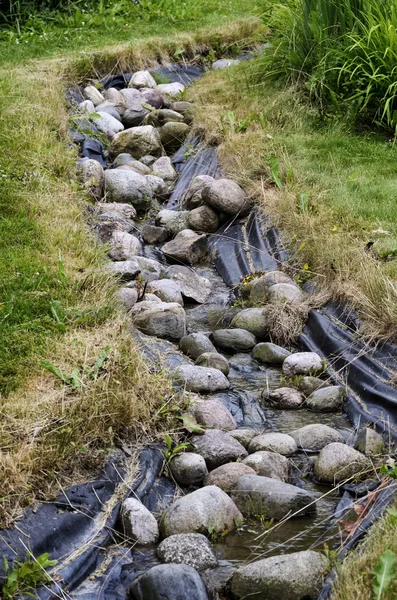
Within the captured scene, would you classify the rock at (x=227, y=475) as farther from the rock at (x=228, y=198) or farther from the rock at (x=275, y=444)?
the rock at (x=228, y=198)

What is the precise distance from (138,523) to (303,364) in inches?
81.6

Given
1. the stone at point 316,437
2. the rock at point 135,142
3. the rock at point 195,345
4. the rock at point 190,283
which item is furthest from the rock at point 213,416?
the rock at point 135,142

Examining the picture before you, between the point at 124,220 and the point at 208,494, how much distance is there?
171 inches

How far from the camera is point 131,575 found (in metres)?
3.65

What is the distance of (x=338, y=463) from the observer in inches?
176

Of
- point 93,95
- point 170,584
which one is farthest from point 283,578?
point 93,95

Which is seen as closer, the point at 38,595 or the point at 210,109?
the point at 38,595

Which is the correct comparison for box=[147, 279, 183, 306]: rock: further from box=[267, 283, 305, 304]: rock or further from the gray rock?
the gray rock

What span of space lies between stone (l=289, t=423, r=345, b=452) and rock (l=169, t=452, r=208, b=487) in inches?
27.3

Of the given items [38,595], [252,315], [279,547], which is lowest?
[252,315]

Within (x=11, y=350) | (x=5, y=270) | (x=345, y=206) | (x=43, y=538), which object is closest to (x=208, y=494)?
(x=43, y=538)

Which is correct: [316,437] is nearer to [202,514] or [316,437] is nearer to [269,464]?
[269,464]

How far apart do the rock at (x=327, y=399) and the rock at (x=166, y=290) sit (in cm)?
170

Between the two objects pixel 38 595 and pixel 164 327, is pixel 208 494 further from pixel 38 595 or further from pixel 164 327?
pixel 164 327
